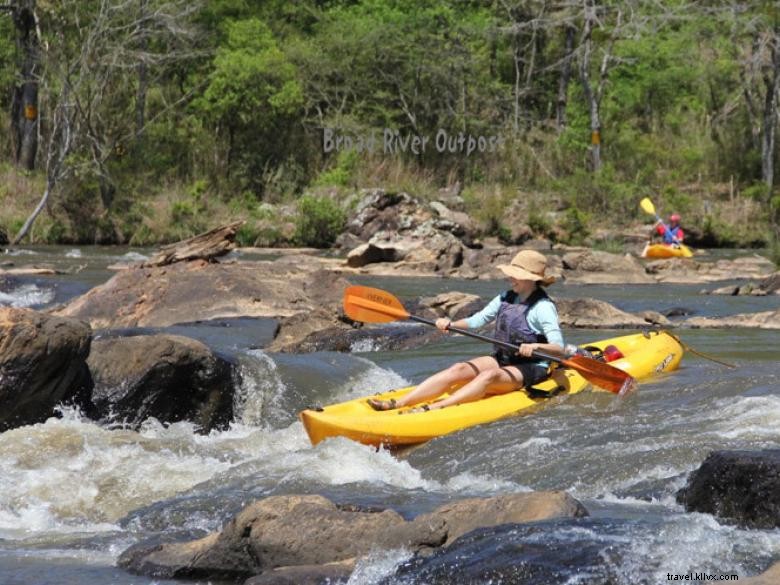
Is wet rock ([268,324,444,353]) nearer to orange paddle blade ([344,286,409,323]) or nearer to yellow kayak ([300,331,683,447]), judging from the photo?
orange paddle blade ([344,286,409,323])

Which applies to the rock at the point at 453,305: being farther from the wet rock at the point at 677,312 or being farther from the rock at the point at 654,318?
the wet rock at the point at 677,312

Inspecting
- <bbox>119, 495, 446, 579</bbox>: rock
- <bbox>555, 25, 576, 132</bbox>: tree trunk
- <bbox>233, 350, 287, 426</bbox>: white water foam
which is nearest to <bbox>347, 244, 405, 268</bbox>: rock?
<bbox>233, 350, 287, 426</bbox>: white water foam

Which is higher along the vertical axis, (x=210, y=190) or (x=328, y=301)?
(x=328, y=301)

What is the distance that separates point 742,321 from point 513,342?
5097 mm

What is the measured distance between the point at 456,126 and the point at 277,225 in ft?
20.5

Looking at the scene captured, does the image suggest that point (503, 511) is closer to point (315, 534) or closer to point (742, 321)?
point (315, 534)

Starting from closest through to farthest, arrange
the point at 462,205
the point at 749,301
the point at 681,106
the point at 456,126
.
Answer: the point at 749,301 → the point at 462,205 → the point at 456,126 → the point at 681,106

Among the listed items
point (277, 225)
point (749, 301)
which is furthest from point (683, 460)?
point (277, 225)

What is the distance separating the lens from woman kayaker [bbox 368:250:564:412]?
7.89 meters

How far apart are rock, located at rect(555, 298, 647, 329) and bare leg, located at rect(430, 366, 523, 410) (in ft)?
14.3

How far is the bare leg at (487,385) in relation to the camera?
7.84 meters

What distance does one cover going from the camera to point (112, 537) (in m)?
5.65

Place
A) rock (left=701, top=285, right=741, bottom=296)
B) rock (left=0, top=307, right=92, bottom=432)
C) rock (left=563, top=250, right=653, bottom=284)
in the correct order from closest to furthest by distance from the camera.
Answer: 1. rock (left=0, top=307, right=92, bottom=432)
2. rock (left=701, top=285, right=741, bottom=296)
3. rock (left=563, top=250, right=653, bottom=284)

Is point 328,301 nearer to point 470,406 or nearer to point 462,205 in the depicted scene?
point 470,406
